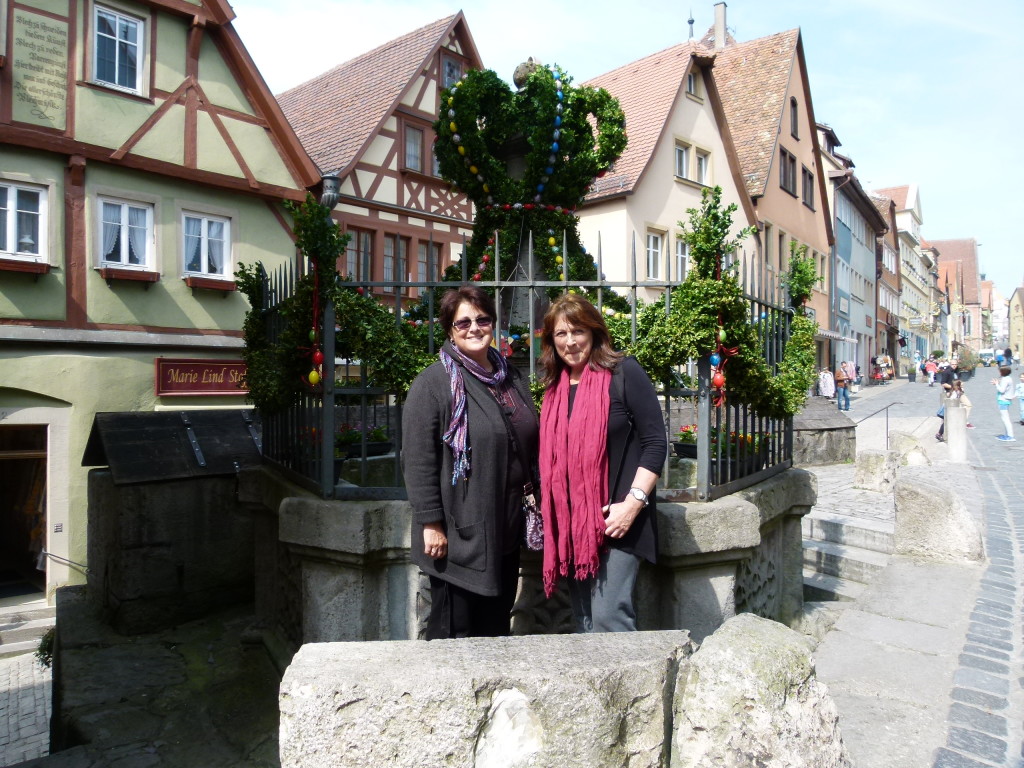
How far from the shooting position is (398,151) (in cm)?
1338

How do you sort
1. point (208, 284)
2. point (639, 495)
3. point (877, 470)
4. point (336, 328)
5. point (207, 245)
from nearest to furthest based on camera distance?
point (639, 495) → point (336, 328) → point (877, 470) → point (208, 284) → point (207, 245)

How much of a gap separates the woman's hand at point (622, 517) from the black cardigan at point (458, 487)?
0.37m

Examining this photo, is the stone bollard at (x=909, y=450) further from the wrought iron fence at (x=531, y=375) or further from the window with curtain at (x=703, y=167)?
the window with curtain at (x=703, y=167)

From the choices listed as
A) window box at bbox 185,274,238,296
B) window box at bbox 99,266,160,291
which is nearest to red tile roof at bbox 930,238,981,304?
window box at bbox 185,274,238,296

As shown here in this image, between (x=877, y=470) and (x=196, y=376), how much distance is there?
8.60 metres

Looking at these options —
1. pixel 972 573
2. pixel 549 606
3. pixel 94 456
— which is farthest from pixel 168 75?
pixel 972 573

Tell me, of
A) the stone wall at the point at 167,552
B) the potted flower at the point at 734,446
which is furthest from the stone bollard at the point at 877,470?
the stone wall at the point at 167,552

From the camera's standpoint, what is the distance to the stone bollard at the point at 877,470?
8500 millimetres

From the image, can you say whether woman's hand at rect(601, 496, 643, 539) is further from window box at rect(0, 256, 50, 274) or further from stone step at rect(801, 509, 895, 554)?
window box at rect(0, 256, 50, 274)

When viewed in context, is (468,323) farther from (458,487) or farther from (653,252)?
(653,252)

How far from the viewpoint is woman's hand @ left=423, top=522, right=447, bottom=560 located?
274cm

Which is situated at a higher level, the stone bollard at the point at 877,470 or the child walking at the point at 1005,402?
the child walking at the point at 1005,402

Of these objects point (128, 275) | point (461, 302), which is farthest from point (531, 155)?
point (128, 275)

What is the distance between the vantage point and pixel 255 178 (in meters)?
11.2
